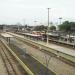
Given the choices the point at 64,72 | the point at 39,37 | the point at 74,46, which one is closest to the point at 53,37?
the point at 39,37

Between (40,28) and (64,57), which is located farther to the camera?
(40,28)

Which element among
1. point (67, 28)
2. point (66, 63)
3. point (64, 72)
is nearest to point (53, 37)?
point (67, 28)

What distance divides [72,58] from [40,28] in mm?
99741

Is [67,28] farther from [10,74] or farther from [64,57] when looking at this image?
[10,74]

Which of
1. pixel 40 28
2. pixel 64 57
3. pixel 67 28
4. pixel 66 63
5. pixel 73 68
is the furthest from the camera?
pixel 40 28

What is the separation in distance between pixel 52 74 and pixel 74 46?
2049 centimetres

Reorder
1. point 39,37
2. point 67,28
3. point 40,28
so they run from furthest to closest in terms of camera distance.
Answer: point 40,28
point 67,28
point 39,37

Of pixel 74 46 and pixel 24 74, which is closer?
pixel 24 74

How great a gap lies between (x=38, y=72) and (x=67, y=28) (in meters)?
67.3

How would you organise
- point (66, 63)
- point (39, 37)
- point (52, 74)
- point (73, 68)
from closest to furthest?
point (52, 74), point (73, 68), point (66, 63), point (39, 37)

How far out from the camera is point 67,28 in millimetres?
81125

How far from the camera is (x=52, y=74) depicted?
1416 centimetres

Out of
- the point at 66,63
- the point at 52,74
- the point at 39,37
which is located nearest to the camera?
the point at 52,74

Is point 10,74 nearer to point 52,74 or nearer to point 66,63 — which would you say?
point 52,74
